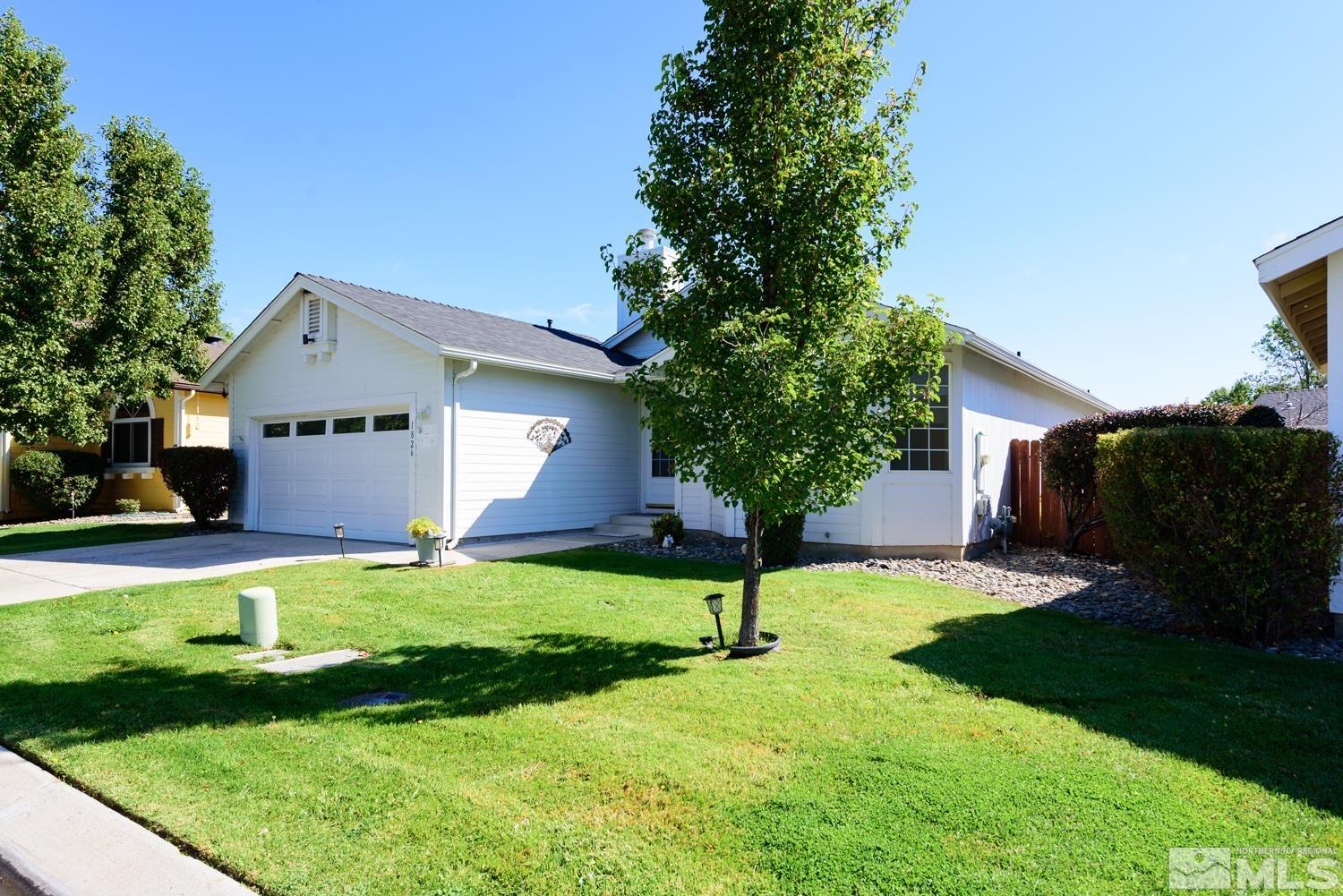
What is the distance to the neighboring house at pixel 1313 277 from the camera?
5.84 metres

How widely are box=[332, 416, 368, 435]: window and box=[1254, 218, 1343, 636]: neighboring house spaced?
1288cm

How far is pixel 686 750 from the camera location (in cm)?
353

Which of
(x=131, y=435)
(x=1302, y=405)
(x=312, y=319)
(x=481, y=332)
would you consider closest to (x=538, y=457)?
(x=481, y=332)

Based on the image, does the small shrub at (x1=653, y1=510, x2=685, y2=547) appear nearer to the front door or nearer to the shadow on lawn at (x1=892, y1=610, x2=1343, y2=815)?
the front door

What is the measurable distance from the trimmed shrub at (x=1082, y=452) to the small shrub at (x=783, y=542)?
15.2ft

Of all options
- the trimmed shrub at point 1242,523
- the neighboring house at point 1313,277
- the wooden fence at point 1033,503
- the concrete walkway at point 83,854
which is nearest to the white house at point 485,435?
the wooden fence at point 1033,503

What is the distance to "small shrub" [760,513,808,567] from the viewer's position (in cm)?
953

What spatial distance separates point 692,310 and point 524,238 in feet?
36.0

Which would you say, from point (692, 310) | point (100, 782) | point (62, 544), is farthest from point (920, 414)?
point (62, 544)

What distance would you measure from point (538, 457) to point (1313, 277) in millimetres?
10923

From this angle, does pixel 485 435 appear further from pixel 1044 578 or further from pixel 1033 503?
pixel 1033 503

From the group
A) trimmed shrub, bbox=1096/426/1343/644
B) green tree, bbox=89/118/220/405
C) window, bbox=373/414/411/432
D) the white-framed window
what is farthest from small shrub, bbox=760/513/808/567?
green tree, bbox=89/118/220/405

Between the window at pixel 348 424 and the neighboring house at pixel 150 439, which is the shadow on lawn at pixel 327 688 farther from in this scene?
the neighboring house at pixel 150 439

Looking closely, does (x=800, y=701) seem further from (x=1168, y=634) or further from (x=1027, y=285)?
(x=1027, y=285)
